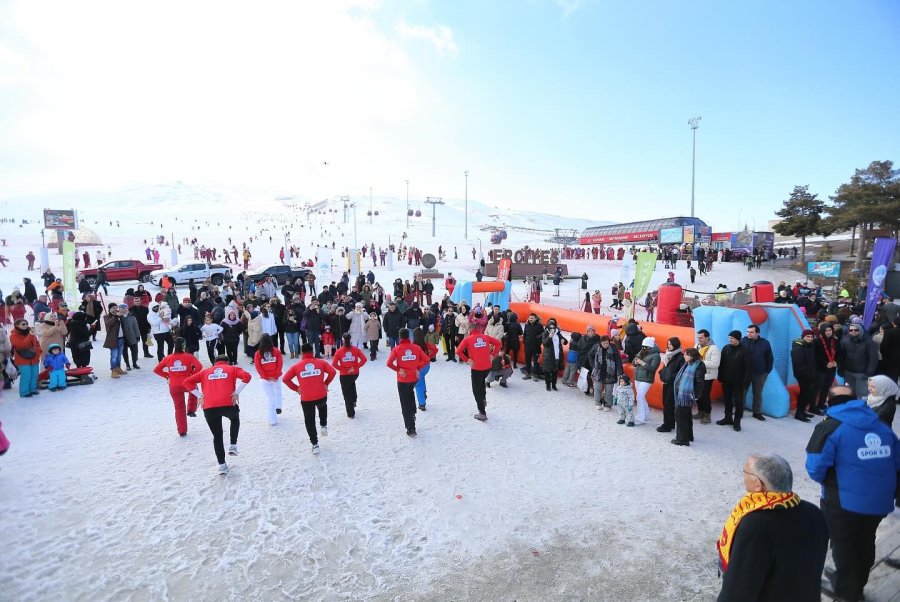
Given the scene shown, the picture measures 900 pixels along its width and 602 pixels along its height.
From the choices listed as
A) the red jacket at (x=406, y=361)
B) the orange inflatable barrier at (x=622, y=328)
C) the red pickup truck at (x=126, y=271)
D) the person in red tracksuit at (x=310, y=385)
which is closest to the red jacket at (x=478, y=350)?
the red jacket at (x=406, y=361)

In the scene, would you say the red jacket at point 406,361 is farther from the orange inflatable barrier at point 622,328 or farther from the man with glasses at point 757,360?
the man with glasses at point 757,360

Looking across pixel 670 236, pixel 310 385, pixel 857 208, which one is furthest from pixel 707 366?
pixel 670 236

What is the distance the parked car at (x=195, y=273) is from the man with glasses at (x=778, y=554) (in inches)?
943

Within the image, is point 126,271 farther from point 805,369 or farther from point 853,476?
point 853,476

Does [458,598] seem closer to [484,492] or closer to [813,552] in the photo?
[484,492]

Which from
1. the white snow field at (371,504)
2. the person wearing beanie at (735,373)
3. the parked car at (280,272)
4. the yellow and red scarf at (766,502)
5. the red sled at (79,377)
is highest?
the parked car at (280,272)

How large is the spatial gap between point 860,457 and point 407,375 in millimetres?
4874

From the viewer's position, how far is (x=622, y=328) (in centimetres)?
970

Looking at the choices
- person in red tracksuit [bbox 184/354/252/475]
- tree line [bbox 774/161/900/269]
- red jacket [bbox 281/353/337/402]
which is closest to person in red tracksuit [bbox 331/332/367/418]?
red jacket [bbox 281/353/337/402]

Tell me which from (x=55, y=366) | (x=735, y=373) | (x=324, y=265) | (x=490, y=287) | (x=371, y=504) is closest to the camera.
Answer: (x=371, y=504)

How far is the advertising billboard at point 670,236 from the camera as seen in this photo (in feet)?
167

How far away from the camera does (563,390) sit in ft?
30.1

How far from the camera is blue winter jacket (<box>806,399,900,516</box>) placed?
3.16m

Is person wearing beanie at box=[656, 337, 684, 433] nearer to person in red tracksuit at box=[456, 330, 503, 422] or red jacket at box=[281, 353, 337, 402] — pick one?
person in red tracksuit at box=[456, 330, 503, 422]
